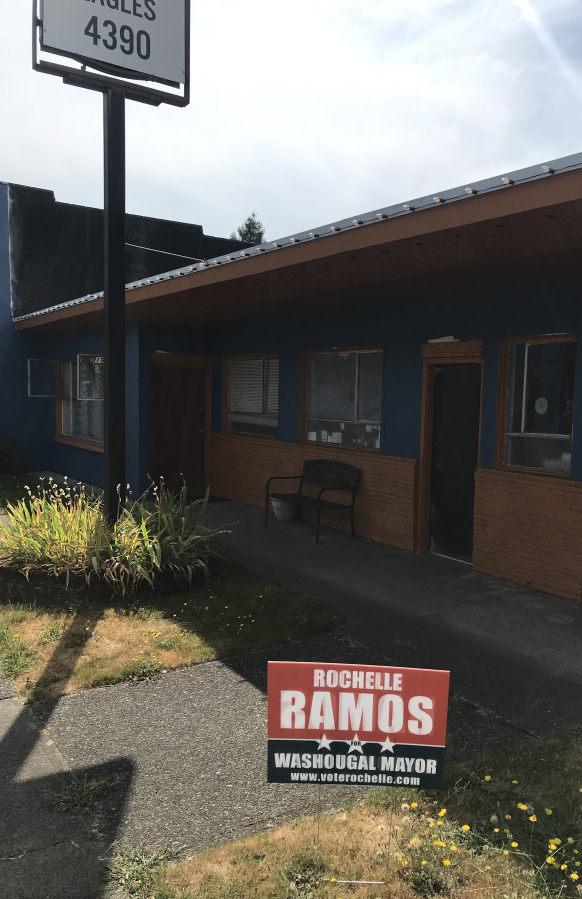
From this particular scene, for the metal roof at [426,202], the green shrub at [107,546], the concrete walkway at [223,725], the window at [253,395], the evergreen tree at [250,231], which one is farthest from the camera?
the evergreen tree at [250,231]

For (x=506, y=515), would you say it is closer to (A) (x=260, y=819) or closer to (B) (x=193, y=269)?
(B) (x=193, y=269)

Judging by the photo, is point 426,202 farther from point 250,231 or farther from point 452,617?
point 250,231

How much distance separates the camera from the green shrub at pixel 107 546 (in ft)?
20.3

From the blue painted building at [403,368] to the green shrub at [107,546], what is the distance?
2600 mm

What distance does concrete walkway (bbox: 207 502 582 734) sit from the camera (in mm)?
4500

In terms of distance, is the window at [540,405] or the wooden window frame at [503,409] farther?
the wooden window frame at [503,409]

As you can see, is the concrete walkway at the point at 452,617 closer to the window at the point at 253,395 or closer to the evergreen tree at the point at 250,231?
the window at the point at 253,395

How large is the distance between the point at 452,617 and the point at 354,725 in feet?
11.1

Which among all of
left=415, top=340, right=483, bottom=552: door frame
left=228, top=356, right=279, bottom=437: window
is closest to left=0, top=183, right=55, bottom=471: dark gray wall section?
left=228, top=356, right=279, bottom=437: window

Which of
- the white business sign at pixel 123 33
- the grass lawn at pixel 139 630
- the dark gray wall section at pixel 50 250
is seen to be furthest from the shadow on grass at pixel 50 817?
the dark gray wall section at pixel 50 250

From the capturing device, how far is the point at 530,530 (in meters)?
6.78

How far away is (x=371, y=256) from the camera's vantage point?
5617mm

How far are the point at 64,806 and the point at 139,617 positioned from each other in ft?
8.56

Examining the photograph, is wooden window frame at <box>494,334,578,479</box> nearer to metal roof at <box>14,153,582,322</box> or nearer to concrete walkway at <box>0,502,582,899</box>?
concrete walkway at <box>0,502,582,899</box>
